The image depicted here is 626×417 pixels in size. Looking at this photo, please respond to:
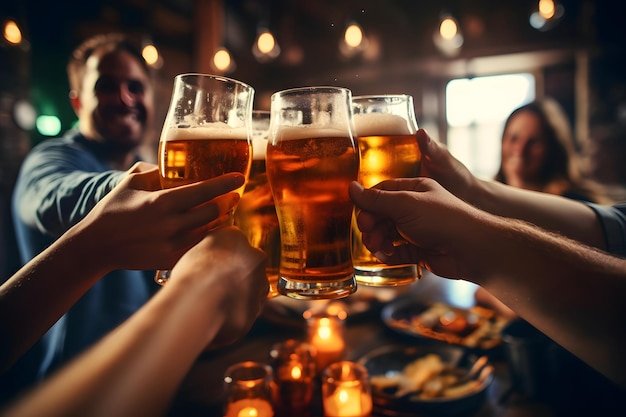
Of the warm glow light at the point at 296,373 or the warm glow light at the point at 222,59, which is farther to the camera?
the warm glow light at the point at 222,59

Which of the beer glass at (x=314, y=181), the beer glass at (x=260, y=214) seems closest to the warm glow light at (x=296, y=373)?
the beer glass at (x=260, y=214)

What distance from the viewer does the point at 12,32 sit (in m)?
2.11

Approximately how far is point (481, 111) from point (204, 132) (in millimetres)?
6989

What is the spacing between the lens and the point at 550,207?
1196mm

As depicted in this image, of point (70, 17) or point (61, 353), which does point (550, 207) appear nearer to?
point (61, 353)

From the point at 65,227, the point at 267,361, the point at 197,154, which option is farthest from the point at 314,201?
the point at 267,361

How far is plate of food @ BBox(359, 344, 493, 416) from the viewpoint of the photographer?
4.09ft

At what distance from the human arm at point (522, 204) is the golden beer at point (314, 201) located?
365 mm

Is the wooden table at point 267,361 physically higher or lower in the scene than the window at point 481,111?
lower

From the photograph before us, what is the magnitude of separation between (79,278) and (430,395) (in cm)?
112

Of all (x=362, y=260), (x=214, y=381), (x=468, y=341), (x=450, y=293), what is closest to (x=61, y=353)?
(x=214, y=381)

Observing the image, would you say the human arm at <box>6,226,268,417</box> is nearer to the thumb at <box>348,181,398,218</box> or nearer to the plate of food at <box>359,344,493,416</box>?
the thumb at <box>348,181,398,218</box>

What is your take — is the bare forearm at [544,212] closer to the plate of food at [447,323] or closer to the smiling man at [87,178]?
the plate of food at [447,323]

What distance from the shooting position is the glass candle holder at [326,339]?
5.39ft
